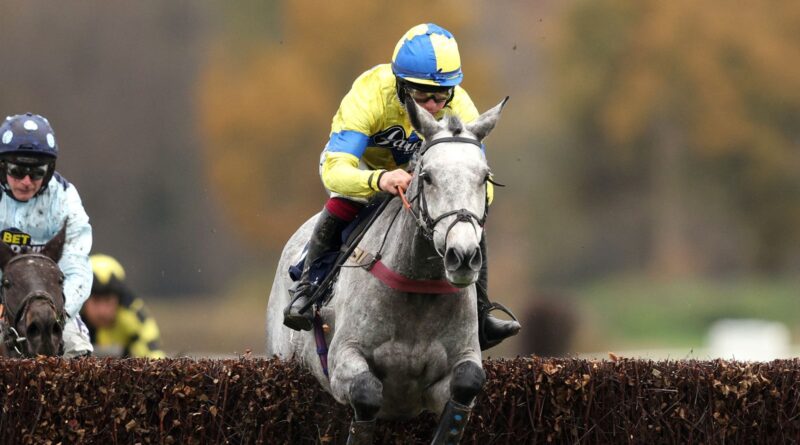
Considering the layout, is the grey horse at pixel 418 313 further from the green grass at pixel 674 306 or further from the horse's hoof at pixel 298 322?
the green grass at pixel 674 306

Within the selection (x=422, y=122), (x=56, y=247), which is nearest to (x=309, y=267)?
(x=422, y=122)

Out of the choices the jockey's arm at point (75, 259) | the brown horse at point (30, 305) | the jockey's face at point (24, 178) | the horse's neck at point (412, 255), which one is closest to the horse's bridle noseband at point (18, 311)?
the brown horse at point (30, 305)

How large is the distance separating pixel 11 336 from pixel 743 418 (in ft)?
12.2

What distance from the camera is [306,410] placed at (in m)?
6.88

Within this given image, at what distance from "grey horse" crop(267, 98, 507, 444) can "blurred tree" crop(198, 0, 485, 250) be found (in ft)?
42.4

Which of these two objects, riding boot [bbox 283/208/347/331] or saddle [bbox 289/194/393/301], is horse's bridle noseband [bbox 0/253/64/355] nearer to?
riding boot [bbox 283/208/347/331]

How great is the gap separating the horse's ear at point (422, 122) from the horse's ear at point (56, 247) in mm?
2717

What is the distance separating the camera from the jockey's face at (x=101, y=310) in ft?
36.6

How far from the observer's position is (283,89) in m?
20.3

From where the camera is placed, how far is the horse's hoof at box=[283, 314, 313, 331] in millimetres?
6480

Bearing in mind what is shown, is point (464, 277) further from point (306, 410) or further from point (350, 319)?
point (306, 410)

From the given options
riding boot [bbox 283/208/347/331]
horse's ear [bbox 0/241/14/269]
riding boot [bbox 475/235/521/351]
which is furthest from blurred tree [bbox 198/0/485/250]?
riding boot [bbox 475/235/521/351]

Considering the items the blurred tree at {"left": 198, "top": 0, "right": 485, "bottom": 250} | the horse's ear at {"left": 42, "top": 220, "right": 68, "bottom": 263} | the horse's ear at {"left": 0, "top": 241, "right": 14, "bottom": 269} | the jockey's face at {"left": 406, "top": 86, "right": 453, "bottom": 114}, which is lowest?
the horse's ear at {"left": 0, "top": 241, "right": 14, "bottom": 269}

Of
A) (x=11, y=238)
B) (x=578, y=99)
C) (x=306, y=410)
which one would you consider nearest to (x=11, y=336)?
(x=11, y=238)
